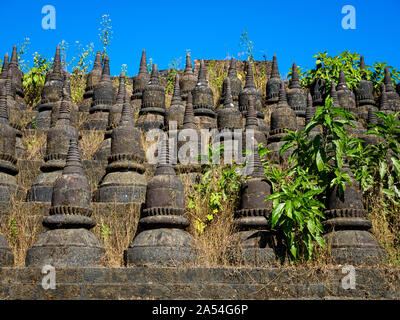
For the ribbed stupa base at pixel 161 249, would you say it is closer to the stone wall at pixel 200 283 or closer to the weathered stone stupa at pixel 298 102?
the stone wall at pixel 200 283

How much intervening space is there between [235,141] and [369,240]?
8.78 feet

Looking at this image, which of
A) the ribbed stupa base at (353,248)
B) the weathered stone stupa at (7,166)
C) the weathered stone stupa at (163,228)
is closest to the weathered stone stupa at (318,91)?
the ribbed stupa base at (353,248)

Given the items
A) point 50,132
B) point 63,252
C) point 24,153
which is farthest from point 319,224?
point 24,153

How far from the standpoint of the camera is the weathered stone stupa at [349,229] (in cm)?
536

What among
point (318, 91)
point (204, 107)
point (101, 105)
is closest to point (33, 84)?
point (101, 105)

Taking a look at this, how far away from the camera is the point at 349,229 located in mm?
5570

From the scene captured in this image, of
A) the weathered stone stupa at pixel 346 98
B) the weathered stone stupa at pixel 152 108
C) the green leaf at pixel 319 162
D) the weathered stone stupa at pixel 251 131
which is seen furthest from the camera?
the weathered stone stupa at pixel 346 98

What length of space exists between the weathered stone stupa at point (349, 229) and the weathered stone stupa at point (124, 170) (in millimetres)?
2492

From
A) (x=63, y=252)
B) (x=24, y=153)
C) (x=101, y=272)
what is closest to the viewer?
(x=101, y=272)

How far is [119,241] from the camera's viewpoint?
609 cm

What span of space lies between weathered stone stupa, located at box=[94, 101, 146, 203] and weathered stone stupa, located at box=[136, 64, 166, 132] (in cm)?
142
